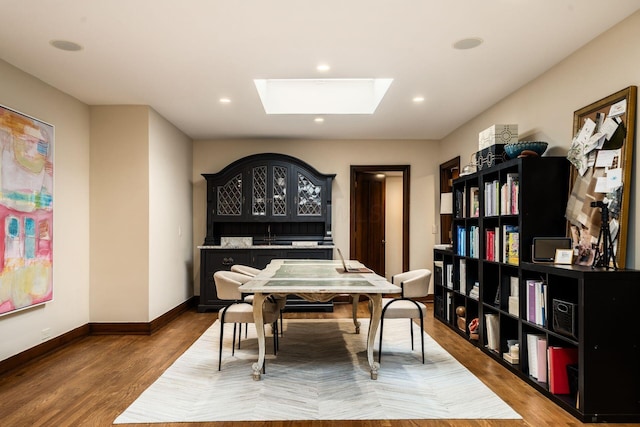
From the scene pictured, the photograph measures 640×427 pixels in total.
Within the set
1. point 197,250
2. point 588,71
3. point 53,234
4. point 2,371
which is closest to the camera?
point 588,71

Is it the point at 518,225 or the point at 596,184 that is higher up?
the point at 596,184

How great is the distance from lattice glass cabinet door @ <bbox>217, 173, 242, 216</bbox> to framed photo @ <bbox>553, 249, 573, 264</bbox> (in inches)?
178

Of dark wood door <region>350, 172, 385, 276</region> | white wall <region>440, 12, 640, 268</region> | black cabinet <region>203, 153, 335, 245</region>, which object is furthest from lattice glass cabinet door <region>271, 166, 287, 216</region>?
white wall <region>440, 12, 640, 268</region>

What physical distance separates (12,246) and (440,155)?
19.0 ft

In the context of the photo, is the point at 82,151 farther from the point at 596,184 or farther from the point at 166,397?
the point at 596,184

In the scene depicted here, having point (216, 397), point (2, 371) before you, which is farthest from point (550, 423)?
point (2, 371)

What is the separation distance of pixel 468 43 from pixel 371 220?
4852 millimetres

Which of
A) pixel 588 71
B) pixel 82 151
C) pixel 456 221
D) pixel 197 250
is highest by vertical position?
pixel 588 71

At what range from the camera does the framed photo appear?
123 inches

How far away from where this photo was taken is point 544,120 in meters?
3.93

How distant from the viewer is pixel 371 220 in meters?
7.94

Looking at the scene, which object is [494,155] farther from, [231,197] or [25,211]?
[25,211]

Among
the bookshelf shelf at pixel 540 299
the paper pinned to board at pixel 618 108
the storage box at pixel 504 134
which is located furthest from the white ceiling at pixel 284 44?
the bookshelf shelf at pixel 540 299

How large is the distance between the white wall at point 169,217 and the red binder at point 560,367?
407 cm
